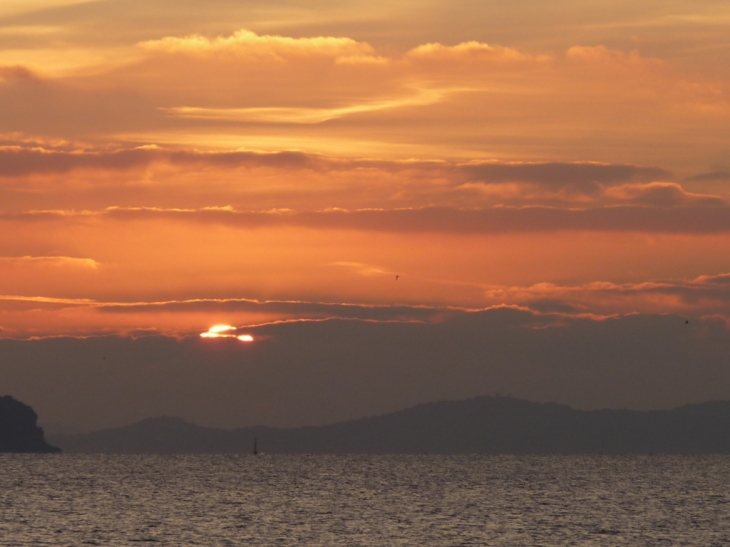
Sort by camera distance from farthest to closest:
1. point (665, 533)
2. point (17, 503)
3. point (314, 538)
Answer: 1. point (17, 503)
2. point (665, 533)
3. point (314, 538)

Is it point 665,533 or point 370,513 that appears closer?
point 665,533

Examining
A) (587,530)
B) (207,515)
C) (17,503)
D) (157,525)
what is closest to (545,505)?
(587,530)

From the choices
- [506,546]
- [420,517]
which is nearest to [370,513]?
[420,517]

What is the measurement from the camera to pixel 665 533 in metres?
150

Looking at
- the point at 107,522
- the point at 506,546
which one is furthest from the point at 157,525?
the point at 506,546

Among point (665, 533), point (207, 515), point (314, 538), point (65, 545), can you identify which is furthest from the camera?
point (207, 515)

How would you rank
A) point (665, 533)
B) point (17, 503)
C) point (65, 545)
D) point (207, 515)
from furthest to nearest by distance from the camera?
point (17, 503) → point (207, 515) → point (665, 533) → point (65, 545)

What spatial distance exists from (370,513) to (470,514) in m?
15.0

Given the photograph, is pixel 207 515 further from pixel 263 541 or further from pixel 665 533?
pixel 665 533

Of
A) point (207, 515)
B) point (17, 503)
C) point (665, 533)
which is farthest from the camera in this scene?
point (17, 503)

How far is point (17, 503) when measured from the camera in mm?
188875

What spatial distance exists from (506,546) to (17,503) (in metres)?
91.8

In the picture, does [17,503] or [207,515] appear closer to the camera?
[207,515]

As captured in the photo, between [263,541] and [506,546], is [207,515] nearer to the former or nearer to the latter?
[263,541]
